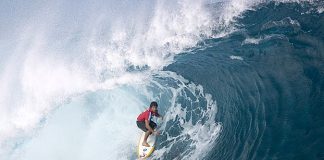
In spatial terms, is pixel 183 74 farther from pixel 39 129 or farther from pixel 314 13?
pixel 39 129

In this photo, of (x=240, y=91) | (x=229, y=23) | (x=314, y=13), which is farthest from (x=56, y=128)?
(x=314, y=13)

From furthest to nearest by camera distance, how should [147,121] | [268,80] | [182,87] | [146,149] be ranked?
[182,87] < [146,149] < [147,121] < [268,80]

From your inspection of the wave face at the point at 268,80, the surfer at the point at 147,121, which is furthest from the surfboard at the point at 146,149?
the wave face at the point at 268,80

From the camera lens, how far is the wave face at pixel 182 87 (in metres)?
7.42

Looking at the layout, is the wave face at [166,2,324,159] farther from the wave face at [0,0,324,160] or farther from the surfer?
the surfer

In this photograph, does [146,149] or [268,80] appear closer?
[268,80]

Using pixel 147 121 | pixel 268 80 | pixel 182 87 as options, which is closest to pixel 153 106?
pixel 147 121

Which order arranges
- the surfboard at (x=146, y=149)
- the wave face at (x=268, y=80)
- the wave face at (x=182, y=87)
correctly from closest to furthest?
the wave face at (x=268, y=80), the wave face at (x=182, y=87), the surfboard at (x=146, y=149)

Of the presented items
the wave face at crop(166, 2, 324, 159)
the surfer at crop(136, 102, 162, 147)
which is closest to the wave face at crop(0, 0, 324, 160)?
the wave face at crop(166, 2, 324, 159)

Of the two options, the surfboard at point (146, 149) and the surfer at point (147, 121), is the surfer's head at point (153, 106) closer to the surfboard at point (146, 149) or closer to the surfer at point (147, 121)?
the surfer at point (147, 121)

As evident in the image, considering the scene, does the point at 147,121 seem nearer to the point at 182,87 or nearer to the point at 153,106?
the point at 153,106

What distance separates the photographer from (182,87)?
11984 millimetres

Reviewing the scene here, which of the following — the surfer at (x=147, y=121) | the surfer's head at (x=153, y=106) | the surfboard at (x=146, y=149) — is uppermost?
the surfer's head at (x=153, y=106)

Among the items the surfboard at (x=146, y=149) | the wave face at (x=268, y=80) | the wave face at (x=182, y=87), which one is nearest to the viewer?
the wave face at (x=268, y=80)
